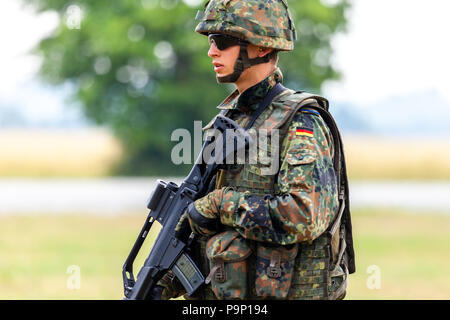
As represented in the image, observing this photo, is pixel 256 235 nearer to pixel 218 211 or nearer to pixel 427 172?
pixel 218 211

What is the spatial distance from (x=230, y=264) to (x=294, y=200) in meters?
0.48

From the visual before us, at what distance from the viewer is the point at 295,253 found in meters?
3.49

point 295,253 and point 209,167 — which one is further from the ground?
point 209,167

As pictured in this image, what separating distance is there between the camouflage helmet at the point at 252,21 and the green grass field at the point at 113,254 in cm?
542

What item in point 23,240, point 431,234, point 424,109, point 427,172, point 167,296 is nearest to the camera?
point 167,296

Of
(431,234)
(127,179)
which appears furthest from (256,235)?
(127,179)

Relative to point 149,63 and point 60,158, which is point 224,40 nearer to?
point 149,63

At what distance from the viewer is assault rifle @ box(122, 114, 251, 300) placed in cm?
367

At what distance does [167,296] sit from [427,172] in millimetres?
23944

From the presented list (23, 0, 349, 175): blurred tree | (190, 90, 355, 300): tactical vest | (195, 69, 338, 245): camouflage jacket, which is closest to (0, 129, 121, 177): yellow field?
(23, 0, 349, 175): blurred tree

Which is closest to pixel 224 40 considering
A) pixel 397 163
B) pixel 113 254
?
pixel 113 254

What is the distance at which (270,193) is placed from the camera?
355 cm

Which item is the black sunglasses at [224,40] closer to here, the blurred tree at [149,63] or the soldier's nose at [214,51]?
the soldier's nose at [214,51]

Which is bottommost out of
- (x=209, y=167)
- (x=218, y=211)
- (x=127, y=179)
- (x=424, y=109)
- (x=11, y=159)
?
(x=218, y=211)
